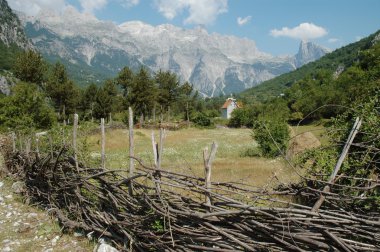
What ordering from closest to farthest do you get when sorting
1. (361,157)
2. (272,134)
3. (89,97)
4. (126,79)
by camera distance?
(361,157) < (272,134) < (126,79) < (89,97)

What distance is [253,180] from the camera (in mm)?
13547

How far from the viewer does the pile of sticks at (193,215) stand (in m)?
4.13

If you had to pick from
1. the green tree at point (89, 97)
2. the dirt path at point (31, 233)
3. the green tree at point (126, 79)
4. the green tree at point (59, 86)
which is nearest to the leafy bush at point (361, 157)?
the dirt path at point (31, 233)

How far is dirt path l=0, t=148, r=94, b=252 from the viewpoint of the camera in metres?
6.93

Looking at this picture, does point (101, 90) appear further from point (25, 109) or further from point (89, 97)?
point (25, 109)

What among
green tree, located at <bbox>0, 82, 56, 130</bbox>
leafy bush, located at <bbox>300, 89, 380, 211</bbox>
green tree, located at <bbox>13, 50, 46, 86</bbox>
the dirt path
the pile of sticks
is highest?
green tree, located at <bbox>13, 50, 46, 86</bbox>

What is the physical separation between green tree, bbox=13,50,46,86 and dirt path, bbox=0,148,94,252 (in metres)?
36.1

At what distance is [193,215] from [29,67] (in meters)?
42.5

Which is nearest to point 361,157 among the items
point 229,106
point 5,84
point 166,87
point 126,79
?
point 166,87

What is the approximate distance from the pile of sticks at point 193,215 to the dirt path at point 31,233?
12.3 inches

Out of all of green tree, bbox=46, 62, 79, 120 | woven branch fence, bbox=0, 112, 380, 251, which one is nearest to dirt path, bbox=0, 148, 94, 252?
woven branch fence, bbox=0, 112, 380, 251

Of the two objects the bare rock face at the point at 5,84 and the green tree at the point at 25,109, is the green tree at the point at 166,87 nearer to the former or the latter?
the green tree at the point at 25,109

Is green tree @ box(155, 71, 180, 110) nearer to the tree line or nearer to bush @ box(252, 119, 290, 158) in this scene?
the tree line

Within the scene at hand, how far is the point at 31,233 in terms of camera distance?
7645mm
